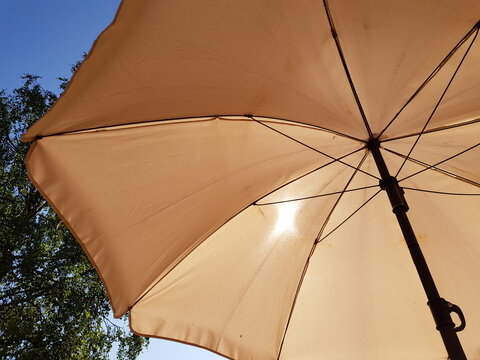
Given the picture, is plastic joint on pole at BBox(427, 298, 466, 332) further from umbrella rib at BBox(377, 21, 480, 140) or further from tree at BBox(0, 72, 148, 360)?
tree at BBox(0, 72, 148, 360)

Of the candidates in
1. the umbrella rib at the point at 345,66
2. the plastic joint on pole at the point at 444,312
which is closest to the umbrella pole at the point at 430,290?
the plastic joint on pole at the point at 444,312

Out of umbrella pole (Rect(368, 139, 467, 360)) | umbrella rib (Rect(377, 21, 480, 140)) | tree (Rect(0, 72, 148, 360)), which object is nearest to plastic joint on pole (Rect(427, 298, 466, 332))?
umbrella pole (Rect(368, 139, 467, 360))

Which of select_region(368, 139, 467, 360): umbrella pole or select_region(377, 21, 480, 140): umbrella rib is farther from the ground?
select_region(377, 21, 480, 140): umbrella rib

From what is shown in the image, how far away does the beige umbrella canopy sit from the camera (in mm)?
1674

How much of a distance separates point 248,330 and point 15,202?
933cm

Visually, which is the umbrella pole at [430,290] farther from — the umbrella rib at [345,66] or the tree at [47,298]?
the tree at [47,298]

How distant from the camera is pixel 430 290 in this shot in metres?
1.70

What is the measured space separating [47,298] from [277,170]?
8051 mm

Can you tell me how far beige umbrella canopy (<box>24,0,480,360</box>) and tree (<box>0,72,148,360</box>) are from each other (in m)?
6.60

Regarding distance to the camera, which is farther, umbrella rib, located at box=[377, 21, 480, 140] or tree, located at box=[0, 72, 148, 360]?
tree, located at box=[0, 72, 148, 360]

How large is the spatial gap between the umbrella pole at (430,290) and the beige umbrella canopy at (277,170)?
0.01 m

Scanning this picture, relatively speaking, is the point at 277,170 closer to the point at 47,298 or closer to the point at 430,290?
the point at 430,290

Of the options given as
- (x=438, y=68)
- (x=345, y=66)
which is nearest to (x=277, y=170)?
(x=345, y=66)

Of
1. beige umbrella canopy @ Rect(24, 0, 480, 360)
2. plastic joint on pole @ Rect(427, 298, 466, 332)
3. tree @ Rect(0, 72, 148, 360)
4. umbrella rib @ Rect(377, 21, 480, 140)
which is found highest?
tree @ Rect(0, 72, 148, 360)
